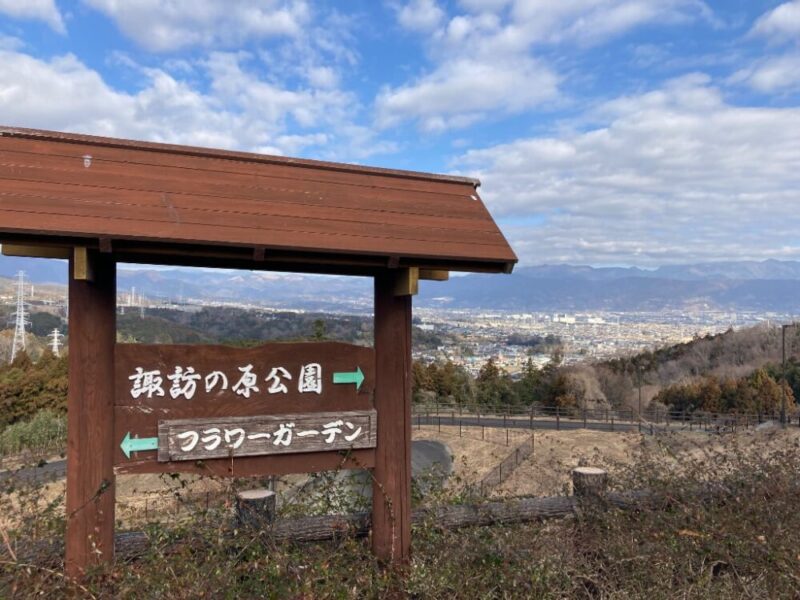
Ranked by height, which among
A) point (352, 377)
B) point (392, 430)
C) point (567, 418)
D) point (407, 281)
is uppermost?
point (407, 281)

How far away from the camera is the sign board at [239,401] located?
9.06 ft

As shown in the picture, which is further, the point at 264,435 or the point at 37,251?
the point at 264,435

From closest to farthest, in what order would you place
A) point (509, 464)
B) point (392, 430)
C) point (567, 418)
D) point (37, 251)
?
point (37, 251) → point (392, 430) → point (509, 464) → point (567, 418)

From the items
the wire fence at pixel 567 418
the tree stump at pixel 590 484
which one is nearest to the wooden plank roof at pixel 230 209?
the tree stump at pixel 590 484

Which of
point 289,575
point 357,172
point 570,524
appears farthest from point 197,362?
point 570,524

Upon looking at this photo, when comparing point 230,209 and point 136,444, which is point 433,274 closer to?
point 230,209

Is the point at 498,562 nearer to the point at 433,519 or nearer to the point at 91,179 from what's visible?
the point at 433,519

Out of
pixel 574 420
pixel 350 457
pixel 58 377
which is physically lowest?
pixel 574 420

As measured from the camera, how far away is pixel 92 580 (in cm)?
265

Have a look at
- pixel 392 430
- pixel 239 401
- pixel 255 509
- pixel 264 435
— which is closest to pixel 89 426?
pixel 239 401

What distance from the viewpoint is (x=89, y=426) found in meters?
2.68

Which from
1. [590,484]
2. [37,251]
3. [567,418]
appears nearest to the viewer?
[37,251]

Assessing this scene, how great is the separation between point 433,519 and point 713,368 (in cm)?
4421

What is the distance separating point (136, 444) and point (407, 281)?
1.61 meters
